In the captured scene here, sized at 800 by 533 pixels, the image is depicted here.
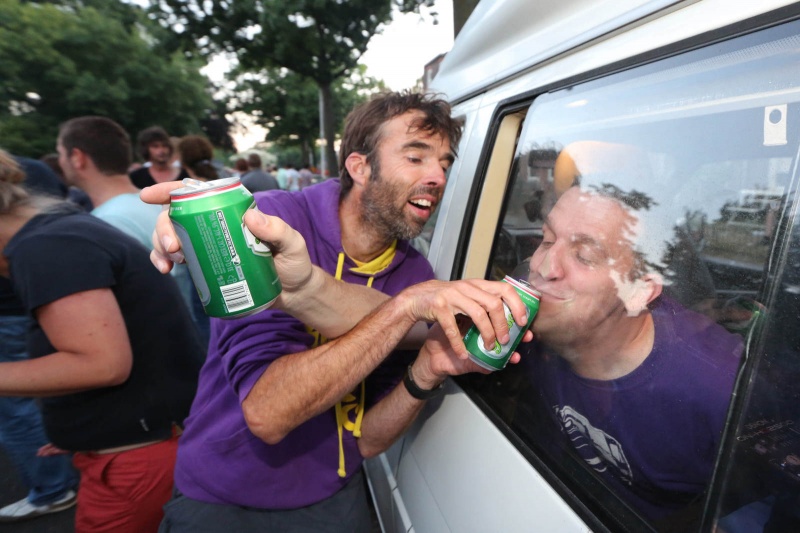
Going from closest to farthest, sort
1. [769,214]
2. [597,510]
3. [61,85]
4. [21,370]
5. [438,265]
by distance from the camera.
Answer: [769,214]
[597,510]
[21,370]
[438,265]
[61,85]

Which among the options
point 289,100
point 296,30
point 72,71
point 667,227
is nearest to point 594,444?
point 667,227

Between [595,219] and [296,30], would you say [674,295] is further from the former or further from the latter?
[296,30]

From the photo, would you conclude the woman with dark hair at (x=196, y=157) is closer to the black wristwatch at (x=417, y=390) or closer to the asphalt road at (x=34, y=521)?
the asphalt road at (x=34, y=521)

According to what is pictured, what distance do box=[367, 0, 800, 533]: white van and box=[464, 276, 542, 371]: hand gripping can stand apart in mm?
215

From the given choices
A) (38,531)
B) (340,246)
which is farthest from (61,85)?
(340,246)

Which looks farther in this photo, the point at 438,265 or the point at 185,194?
the point at 438,265

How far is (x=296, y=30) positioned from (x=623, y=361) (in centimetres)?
1521

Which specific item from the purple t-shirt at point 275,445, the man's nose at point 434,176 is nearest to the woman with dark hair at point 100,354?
the purple t-shirt at point 275,445

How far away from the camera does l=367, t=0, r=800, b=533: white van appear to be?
0.69m

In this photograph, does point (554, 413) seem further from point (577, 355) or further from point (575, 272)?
point (575, 272)

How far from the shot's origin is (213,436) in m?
1.42

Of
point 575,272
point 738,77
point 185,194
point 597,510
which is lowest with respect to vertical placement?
point 597,510

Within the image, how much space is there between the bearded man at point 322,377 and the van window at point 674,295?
1.44 ft

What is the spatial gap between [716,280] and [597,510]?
457 mm
